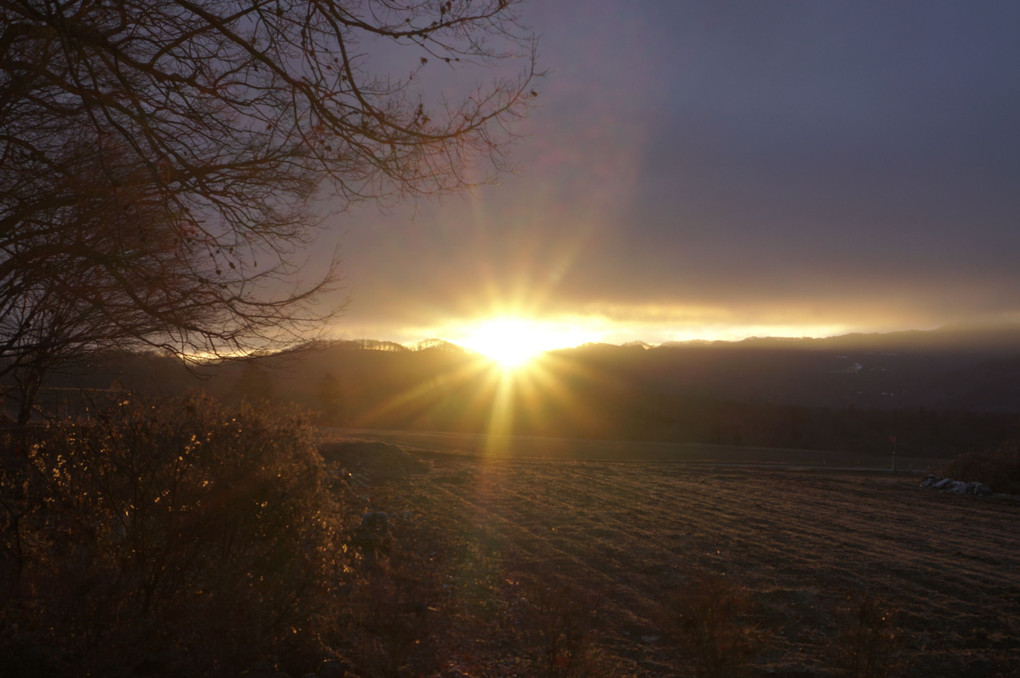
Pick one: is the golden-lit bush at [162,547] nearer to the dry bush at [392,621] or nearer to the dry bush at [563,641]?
the dry bush at [392,621]

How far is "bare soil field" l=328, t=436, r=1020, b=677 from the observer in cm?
466

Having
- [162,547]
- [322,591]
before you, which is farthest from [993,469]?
[162,547]

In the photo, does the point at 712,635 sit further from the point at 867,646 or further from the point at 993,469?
the point at 993,469

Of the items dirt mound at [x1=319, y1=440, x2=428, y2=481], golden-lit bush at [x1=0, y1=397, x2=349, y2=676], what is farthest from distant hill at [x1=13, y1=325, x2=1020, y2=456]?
golden-lit bush at [x1=0, y1=397, x2=349, y2=676]

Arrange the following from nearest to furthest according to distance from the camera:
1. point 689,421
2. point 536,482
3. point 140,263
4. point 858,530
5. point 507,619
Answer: point 140,263
point 507,619
point 858,530
point 536,482
point 689,421

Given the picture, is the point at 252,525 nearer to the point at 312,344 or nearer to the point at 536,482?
the point at 312,344

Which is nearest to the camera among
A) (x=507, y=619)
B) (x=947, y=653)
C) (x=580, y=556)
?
(x=947, y=653)

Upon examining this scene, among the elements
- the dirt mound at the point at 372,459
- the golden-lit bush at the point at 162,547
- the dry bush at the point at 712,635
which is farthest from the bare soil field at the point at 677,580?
the golden-lit bush at the point at 162,547

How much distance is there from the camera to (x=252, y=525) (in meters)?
5.14

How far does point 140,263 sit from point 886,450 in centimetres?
6716

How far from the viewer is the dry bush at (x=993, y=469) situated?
1098 inches

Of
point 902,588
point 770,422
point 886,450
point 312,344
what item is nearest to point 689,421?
point 770,422

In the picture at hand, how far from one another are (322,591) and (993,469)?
106 ft

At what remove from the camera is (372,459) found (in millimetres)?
20328
